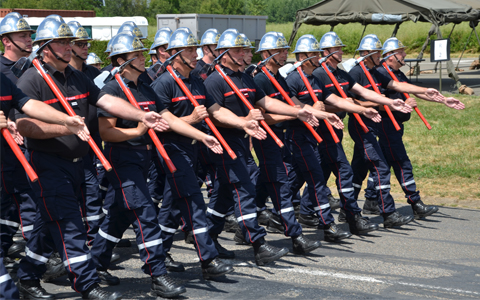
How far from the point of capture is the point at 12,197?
575 centimetres

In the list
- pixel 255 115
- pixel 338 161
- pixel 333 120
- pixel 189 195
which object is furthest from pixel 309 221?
pixel 189 195

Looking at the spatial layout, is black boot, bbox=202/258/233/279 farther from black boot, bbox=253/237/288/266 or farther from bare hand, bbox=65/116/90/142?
bare hand, bbox=65/116/90/142

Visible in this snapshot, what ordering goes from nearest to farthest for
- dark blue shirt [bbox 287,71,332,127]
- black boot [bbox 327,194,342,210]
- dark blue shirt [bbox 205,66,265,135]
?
dark blue shirt [bbox 205,66,265,135] → dark blue shirt [bbox 287,71,332,127] → black boot [bbox 327,194,342,210]

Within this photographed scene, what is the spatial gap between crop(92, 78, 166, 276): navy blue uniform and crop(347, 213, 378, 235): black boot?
9.73ft

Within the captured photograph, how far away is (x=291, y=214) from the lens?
20.6 feet

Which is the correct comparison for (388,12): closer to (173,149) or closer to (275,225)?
(275,225)

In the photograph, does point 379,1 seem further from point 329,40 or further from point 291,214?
point 291,214

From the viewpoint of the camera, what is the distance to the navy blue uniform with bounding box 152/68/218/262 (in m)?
5.42

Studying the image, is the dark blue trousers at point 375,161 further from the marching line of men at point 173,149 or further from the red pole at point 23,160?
the red pole at point 23,160

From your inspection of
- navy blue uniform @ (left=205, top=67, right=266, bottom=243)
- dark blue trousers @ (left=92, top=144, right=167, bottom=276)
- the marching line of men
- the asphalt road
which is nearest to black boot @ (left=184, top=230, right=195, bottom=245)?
the asphalt road

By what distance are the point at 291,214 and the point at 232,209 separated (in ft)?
2.06

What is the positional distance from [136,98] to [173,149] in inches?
23.5

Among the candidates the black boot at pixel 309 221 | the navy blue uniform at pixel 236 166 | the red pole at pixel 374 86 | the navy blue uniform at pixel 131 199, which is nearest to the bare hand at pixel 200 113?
the navy blue uniform at pixel 131 199

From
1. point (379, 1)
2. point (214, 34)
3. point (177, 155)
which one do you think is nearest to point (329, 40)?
point (214, 34)
